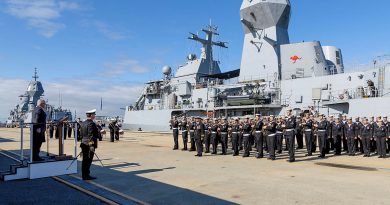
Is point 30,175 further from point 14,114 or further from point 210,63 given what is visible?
point 14,114

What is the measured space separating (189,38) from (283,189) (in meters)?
33.6

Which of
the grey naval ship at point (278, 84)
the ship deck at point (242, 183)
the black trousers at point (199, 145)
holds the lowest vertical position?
the ship deck at point (242, 183)

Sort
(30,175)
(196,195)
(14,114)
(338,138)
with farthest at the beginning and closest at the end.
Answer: (14,114)
(338,138)
(30,175)
(196,195)

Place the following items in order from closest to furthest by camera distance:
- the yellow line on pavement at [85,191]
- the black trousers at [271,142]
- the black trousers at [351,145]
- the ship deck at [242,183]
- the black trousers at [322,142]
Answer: the yellow line on pavement at [85,191] < the ship deck at [242,183] < the black trousers at [271,142] < the black trousers at [322,142] < the black trousers at [351,145]

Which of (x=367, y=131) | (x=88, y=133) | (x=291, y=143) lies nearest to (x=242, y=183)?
(x=88, y=133)

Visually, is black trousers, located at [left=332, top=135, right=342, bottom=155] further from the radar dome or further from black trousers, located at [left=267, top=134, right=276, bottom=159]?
the radar dome

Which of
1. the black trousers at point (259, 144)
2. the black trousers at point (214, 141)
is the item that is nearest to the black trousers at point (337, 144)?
the black trousers at point (259, 144)

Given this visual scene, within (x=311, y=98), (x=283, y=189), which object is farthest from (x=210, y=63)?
(x=283, y=189)

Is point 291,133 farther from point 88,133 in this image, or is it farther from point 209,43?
point 209,43

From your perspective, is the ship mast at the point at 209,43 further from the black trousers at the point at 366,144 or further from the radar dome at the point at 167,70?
the black trousers at the point at 366,144

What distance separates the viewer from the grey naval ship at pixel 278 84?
17.8m

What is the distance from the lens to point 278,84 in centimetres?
2275

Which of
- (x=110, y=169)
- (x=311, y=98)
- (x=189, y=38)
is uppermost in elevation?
(x=189, y=38)

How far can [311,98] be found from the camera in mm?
20391
